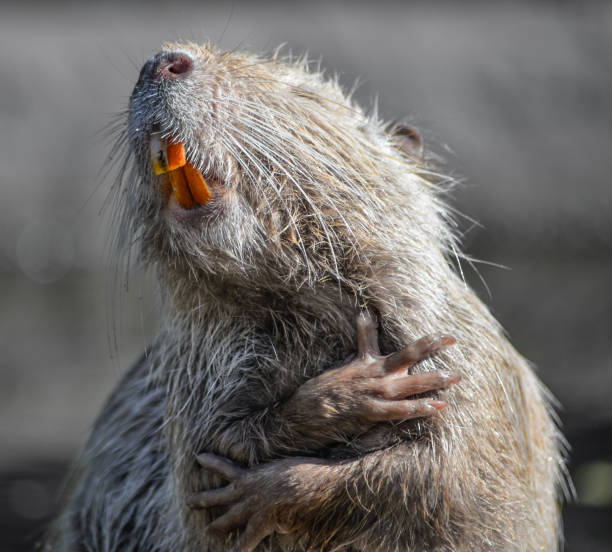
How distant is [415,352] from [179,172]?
0.88 metres

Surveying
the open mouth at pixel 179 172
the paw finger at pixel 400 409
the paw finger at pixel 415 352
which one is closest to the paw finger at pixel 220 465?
the paw finger at pixel 400 409

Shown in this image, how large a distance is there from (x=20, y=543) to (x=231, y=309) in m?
2.73

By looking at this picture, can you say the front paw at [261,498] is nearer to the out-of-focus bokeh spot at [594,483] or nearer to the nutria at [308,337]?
the nutria at [308,337]

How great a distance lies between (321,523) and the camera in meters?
2.90

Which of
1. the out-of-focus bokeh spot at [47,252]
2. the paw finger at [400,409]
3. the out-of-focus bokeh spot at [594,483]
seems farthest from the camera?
the out-of-focus bokeh spot at [47,252]

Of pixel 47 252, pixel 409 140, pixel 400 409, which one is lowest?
pixel 400 409

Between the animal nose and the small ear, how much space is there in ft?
3.36

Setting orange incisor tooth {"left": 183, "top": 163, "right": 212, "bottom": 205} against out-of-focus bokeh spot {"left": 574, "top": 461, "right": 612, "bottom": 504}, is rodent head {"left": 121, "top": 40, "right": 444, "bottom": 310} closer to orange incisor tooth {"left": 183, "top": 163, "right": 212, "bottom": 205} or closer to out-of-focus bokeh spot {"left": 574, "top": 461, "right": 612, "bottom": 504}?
orange incisor tooth {"left": 183, "top": 163, "right": 212, "bottom": 205}

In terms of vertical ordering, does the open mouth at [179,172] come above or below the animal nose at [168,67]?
below

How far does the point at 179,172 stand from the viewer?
288 centimetres

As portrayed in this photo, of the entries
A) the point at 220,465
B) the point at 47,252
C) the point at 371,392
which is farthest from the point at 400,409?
the point at 47,252

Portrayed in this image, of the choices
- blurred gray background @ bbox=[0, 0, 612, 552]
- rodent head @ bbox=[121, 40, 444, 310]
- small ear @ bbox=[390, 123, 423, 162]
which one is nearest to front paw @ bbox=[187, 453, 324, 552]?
rodent head @ bbox=[121, 40, 444, 310]

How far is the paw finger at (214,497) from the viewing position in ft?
9.49

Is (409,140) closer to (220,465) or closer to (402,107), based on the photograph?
A: (220,465)
